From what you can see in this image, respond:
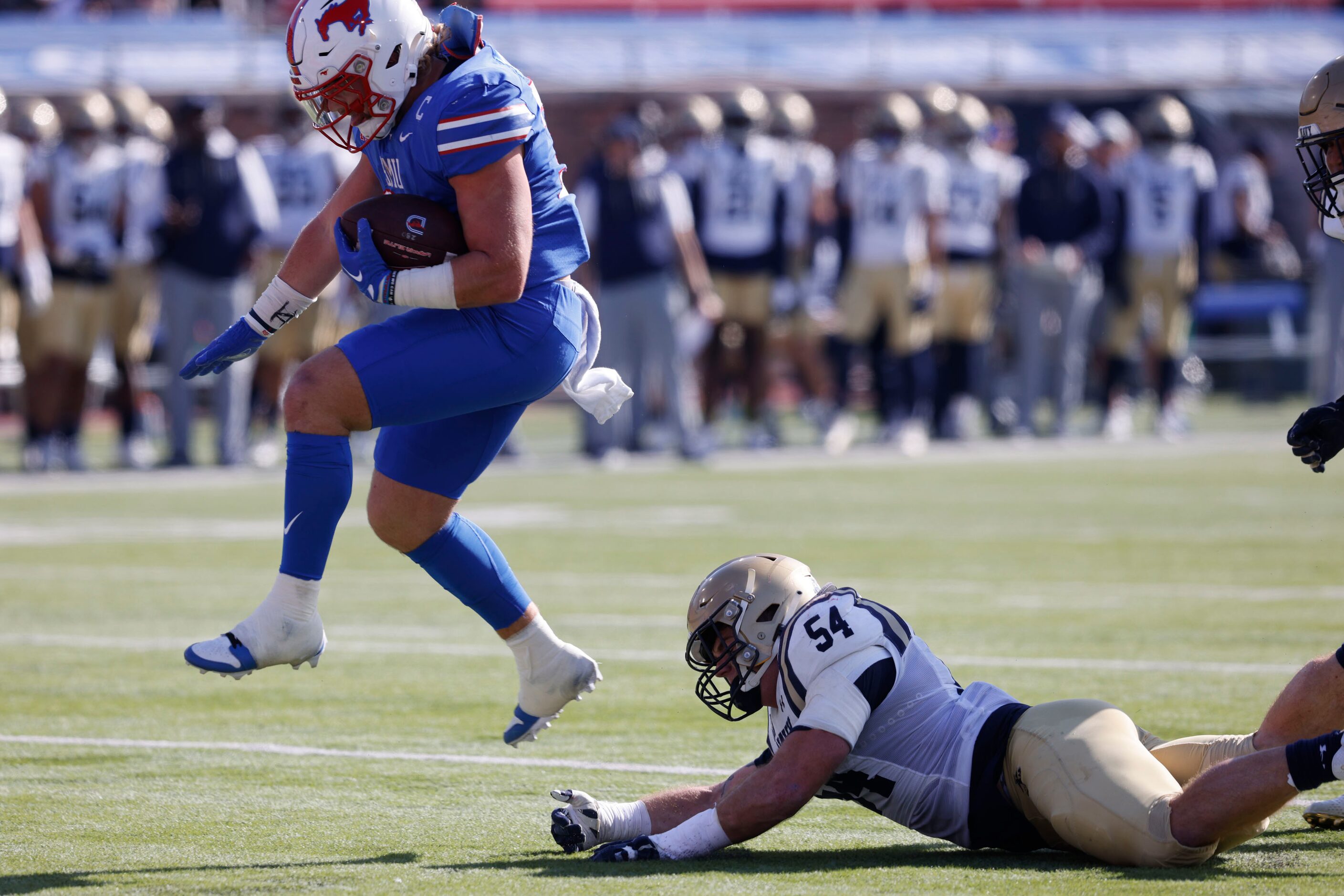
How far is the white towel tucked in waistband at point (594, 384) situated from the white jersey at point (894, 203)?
1105cm

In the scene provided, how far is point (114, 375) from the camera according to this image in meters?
15.8

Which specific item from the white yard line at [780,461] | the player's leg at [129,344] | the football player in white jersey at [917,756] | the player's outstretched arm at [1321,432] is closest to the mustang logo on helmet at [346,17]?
the football player in white jersey at [917,756]

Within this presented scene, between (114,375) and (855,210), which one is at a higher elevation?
(855,210)

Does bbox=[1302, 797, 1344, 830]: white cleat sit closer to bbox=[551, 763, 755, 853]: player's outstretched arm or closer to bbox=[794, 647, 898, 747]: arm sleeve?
bbox=[794, 647, 898, 747]: arm sleeve

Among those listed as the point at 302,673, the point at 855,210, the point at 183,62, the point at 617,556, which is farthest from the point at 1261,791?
the point at 183,62

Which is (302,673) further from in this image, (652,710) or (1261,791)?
(1261,791)

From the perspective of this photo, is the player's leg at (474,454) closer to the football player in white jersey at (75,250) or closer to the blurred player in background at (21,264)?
the blurred player in background at (21,264)

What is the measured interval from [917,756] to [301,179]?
11.8 m

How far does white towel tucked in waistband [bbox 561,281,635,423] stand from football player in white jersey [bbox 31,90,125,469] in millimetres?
10067

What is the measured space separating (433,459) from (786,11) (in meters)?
24.4

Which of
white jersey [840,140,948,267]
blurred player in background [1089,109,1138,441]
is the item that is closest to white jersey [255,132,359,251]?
white jersey [840,140,948,267]

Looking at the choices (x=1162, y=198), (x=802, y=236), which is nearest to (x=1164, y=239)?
(x=1162, y=198)

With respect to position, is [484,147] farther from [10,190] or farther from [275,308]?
[10,190]

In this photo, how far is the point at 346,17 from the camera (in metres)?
4.86
